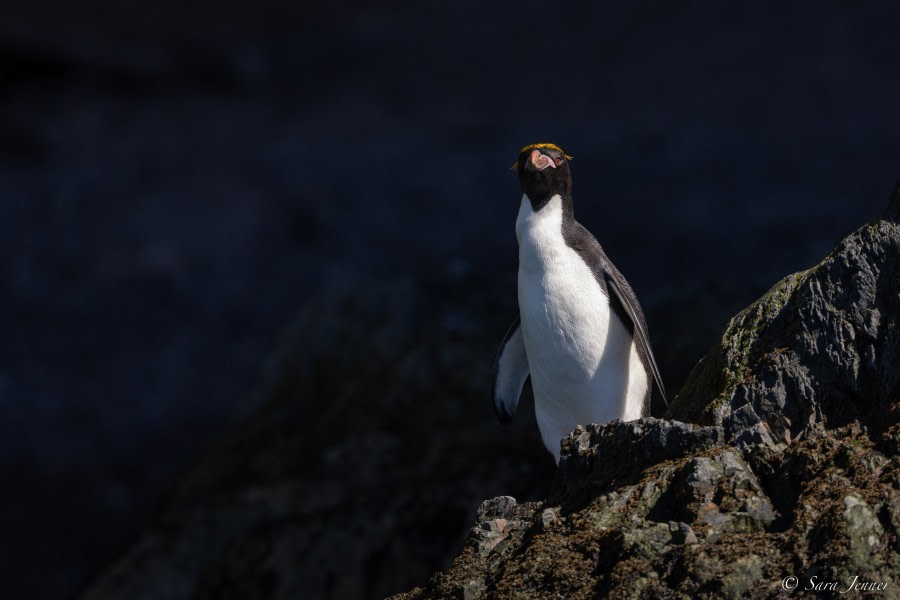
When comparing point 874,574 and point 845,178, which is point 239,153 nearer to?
point 845,178

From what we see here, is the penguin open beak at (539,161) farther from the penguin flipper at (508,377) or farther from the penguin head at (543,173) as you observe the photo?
the penguin flipper at (508,377)

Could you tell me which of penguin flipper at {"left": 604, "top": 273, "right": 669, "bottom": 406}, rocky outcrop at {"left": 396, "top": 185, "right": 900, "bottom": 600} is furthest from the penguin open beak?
rocky outcrop at {"left": 396, "top": 185, "right": 900, "bottom": 600}

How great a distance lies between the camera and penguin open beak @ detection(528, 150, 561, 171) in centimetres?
554

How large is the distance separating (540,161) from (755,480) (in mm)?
2584

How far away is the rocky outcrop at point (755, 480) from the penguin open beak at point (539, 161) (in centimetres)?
167

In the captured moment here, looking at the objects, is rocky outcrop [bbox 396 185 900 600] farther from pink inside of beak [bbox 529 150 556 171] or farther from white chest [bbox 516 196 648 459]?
pink inside of beak [bbox 529 150 556 171]

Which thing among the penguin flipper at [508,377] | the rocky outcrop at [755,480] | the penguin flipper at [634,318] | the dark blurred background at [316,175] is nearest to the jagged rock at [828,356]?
the rocky outcrop at [755,480]

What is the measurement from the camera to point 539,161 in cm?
554

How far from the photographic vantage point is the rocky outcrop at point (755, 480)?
115 inches

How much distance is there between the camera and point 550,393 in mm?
5605

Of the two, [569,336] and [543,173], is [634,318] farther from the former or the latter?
[543,173]

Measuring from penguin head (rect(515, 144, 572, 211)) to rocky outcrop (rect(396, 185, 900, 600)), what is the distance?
66.2 inches

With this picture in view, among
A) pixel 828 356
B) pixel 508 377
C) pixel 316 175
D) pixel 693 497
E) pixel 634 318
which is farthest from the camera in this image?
pixel 316 175

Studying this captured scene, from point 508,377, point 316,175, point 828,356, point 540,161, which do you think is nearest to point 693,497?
point 828,356
